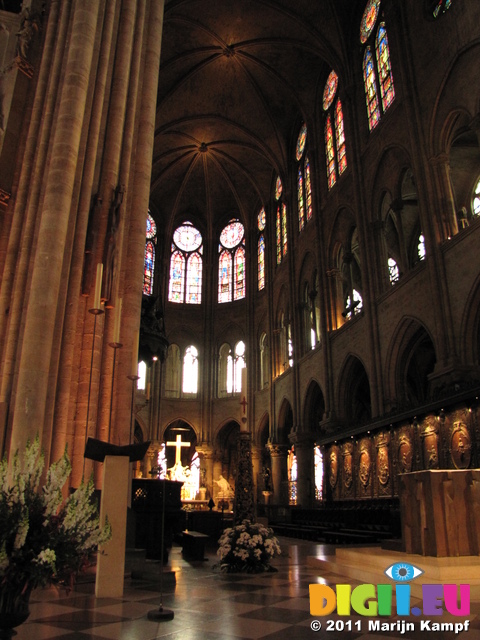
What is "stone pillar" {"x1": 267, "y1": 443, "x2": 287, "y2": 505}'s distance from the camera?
2658cm

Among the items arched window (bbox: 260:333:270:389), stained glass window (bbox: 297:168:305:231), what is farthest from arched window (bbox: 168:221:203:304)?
stained glass window (bbox: 297:168:305:231)

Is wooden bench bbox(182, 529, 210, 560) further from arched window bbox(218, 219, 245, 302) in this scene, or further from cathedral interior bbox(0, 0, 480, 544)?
arched window bbox(218, 219, 245, 302)

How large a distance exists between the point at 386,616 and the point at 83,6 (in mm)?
9719

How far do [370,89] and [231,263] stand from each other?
16396 mm

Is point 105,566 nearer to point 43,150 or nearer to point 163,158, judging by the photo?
point 43,150

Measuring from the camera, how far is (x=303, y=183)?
2691 centimetres

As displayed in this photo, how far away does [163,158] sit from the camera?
1220 inches

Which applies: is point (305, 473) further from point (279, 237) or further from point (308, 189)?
point (308, 189)

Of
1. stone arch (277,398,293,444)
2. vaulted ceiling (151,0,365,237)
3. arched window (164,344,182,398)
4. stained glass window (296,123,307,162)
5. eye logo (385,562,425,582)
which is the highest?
vaulted ceiling (151,0,365,237)

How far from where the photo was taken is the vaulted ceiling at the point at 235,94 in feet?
73.3

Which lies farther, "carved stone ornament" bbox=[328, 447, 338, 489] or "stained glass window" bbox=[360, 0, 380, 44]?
A: "stained glass window" bbox=[360, 0, 380, 44]

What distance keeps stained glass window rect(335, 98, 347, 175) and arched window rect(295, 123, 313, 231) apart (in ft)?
8.65

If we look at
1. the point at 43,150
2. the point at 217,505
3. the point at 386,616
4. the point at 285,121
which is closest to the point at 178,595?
the point at 386,616

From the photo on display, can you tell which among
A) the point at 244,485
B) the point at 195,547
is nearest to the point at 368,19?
the point at 244,485
